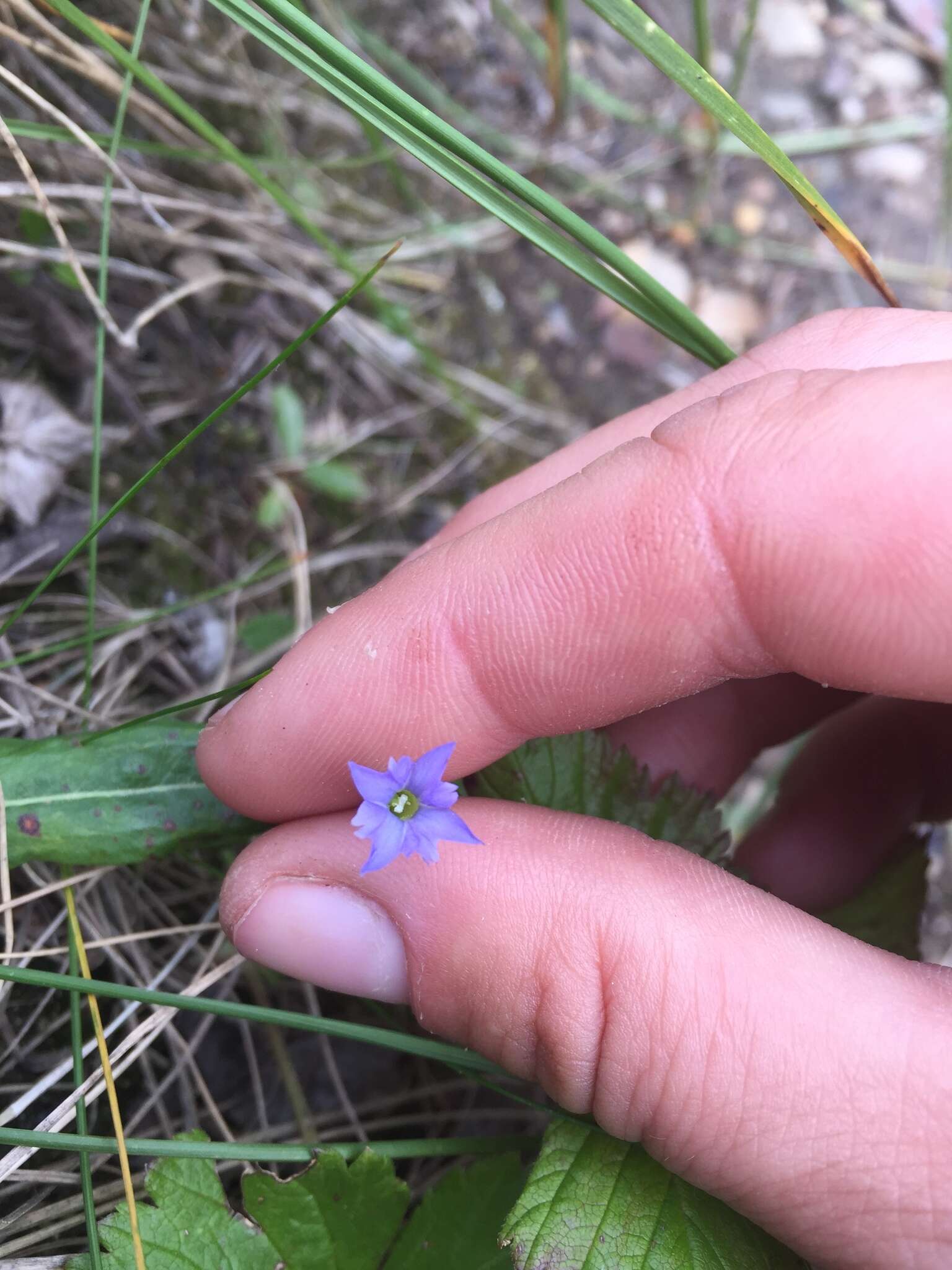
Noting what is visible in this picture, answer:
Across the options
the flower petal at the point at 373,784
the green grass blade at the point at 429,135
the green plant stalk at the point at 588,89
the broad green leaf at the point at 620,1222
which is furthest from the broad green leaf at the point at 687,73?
the green plant stalk at the point at 588,89

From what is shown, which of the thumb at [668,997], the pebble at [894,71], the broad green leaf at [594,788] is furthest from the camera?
the pebble at [894,71]

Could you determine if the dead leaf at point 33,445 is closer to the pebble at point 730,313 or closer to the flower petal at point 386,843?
the flower petal at point 386,843

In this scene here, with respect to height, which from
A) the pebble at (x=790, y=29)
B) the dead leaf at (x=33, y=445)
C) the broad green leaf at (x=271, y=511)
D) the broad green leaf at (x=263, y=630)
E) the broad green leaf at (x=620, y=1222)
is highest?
the pebble at (x=790, y=29)

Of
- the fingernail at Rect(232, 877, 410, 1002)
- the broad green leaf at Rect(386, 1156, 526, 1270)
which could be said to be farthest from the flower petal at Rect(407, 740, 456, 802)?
the broad green leaf at Rect(386, 1156, 526, 1270)

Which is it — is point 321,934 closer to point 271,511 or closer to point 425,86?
point 271,511

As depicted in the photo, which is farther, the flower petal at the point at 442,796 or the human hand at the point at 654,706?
the flower petal at the point at 442,796

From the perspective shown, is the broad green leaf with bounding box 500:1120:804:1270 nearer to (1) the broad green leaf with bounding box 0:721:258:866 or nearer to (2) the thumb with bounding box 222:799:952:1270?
(2) the thumb with bounding box 222:799:952:1270
